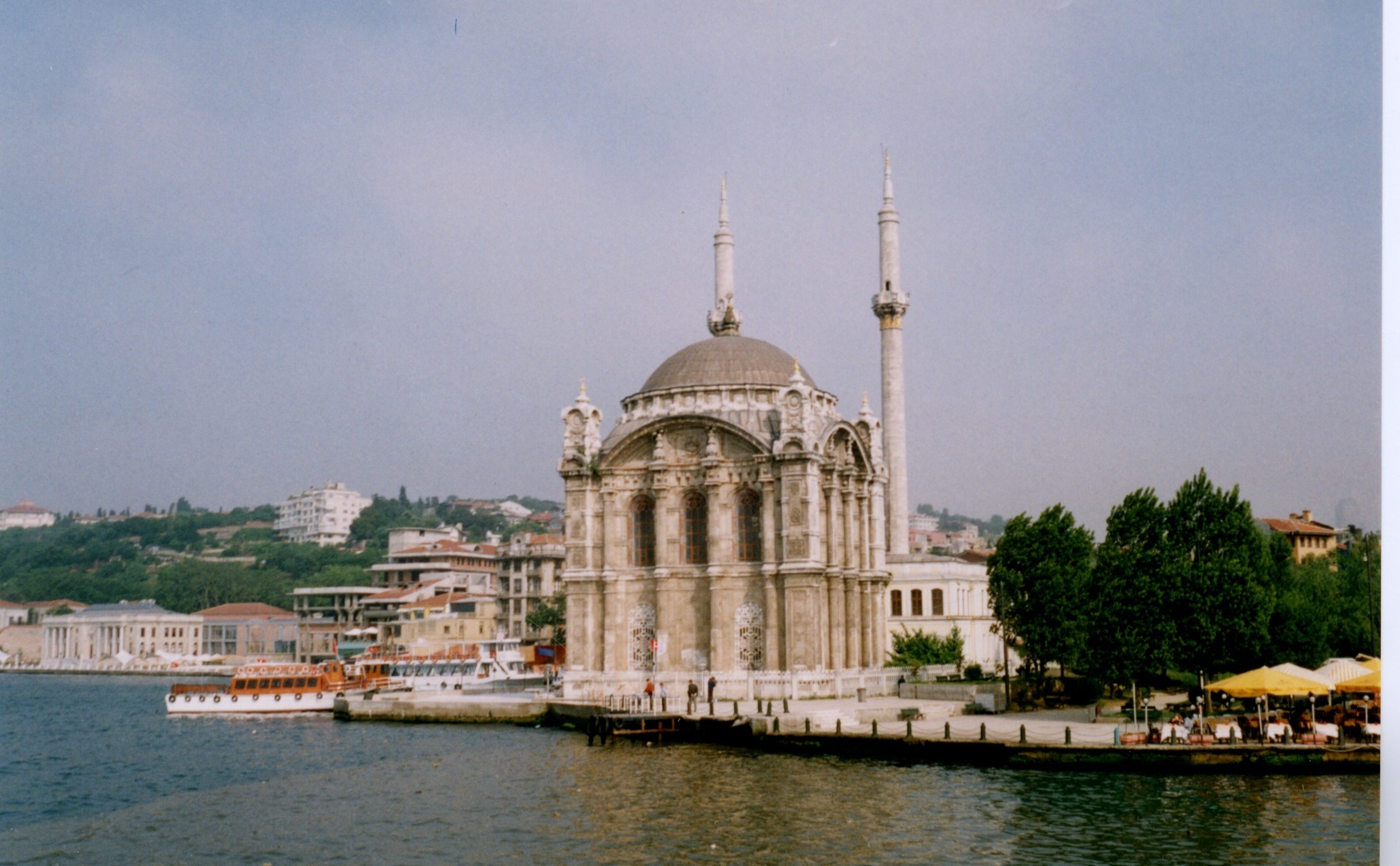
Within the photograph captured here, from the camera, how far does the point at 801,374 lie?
166 ft

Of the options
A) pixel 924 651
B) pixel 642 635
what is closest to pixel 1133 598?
pixel 642 635

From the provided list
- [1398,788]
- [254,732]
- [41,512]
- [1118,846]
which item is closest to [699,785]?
[1118,846]

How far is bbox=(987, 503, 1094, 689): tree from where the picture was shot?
4862 centimetres

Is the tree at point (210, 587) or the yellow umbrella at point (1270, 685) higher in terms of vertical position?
the yellow umbrella at point (1270, 685)

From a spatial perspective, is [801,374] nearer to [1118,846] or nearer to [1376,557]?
[1376,557]

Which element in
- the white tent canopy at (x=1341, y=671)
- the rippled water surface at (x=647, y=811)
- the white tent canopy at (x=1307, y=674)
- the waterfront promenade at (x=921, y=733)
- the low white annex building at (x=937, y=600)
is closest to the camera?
the rippled water surface at (x=647, y=811)

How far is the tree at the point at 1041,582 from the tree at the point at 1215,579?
30.9ft

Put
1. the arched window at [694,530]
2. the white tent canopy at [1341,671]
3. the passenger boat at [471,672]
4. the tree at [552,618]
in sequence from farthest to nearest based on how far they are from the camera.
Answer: the tree at [552,618], the passenger boat at [471,672], the arched window at [694,530], the white tent canopy at [1341,671]

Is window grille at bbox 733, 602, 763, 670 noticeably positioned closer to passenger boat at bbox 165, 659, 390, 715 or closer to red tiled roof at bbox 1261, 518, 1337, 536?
passenger boat at bbox 165, 659, 390, 715

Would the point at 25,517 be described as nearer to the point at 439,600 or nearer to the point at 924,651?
the point at 439,600

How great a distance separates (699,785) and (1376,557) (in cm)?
2790

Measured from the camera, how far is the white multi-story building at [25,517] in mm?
165375

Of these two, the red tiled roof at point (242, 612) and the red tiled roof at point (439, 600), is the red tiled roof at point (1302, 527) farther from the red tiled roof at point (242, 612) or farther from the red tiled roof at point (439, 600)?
the red tiled roof at point (242, 612)

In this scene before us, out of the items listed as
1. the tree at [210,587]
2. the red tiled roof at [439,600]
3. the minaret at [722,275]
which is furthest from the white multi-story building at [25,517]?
the minaret at [722,275]
